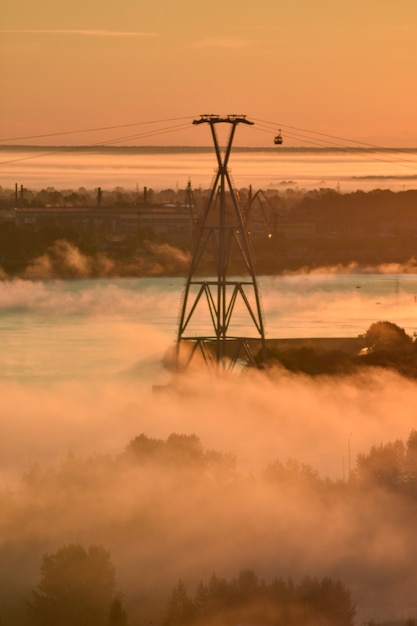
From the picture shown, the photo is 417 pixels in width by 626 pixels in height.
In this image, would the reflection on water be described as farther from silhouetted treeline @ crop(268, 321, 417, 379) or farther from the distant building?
the distant building

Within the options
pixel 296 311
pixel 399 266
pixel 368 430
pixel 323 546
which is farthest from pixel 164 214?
pixel 323 546

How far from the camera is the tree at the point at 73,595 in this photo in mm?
41594

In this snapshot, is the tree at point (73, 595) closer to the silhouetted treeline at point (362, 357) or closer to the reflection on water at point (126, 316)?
the silhouetted treeline at point (362, 357)

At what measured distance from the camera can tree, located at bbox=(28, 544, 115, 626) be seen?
41.6 metres

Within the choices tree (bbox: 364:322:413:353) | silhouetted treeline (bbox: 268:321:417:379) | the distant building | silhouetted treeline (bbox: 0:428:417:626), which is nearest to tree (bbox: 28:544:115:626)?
silhouetted treeline (bbox: 0:428:417:626)

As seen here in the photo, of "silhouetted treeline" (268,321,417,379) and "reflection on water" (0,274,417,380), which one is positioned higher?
"silhouetted treeline" (268,321,417,379)

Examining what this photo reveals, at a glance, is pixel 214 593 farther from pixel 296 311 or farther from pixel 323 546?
pixel 296 311

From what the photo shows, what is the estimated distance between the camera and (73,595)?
41844 millimetres

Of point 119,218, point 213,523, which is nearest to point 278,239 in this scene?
point 119,218

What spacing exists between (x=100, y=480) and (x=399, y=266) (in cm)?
11906

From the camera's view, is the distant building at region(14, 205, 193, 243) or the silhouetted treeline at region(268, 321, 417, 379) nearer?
the silhouetted treeline at region(268, 321, 417, 379)

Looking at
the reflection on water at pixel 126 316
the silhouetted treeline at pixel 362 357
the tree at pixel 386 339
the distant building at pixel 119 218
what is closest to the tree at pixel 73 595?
the silhouetted treeline at pixel 362 357

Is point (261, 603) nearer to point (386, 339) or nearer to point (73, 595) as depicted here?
point (73, 595)

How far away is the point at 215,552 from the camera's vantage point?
172 feet
